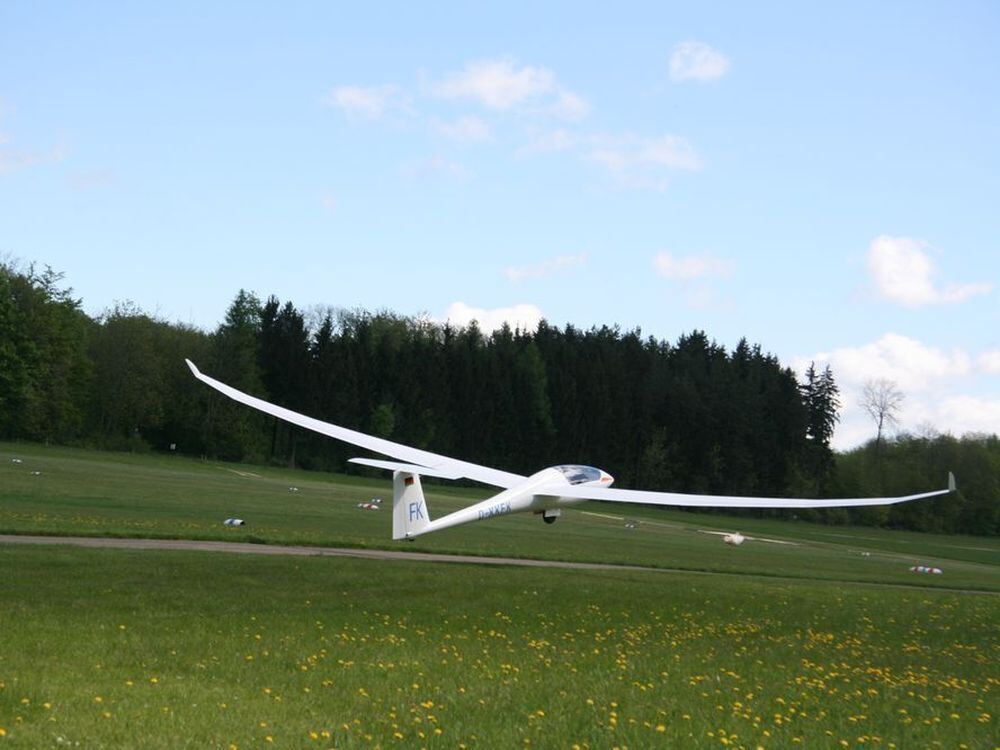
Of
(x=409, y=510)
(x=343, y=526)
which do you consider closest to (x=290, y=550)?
(x=409, y=510)

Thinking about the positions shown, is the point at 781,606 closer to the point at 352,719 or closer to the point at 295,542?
the point at 295,542

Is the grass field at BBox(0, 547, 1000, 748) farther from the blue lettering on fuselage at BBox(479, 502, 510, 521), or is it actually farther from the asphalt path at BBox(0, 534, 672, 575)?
the blue lettering on fuselage at BBox(479, 502, 510, 521)

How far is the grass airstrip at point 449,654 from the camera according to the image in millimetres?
10852

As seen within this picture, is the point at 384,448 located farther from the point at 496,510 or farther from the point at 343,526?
the point at 343,526

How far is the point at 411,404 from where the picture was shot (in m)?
103

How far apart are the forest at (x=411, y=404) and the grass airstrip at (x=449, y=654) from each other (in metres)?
62.1

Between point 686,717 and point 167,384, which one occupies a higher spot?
point 167,384

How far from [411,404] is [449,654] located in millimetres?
88374

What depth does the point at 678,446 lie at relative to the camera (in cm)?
9612

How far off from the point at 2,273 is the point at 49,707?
9036cm

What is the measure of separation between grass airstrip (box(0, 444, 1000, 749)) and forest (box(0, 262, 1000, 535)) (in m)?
62.1

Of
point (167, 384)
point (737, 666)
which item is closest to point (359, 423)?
point (167, 384)

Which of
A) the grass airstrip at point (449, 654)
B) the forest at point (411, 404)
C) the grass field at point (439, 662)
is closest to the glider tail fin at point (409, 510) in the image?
the grass airstrip at point (449, 654)

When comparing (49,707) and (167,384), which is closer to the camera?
(49,707)
